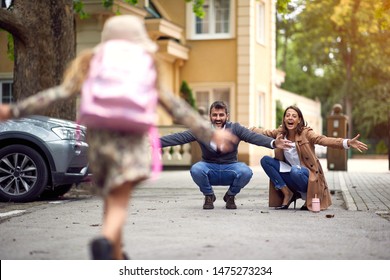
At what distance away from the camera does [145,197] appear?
567 inches

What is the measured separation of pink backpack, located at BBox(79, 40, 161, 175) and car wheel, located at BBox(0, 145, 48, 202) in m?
7.62

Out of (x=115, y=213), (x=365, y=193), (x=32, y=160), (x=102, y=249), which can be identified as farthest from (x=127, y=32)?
(x=365, y=193)

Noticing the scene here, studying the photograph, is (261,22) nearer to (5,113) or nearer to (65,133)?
(65,133)

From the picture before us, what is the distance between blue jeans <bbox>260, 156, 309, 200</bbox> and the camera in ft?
37.1

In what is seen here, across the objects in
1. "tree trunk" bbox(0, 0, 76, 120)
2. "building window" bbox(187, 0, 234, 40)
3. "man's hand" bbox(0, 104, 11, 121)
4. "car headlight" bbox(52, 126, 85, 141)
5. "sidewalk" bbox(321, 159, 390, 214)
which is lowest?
"sidewalk" bbox(321, 159, 390, 214)

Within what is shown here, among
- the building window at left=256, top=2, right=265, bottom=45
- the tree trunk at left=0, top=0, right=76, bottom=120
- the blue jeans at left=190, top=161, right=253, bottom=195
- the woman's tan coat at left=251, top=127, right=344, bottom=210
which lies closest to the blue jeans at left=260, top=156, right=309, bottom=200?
the woman's tan coat at left=251, top=127, right=344, bottom=210

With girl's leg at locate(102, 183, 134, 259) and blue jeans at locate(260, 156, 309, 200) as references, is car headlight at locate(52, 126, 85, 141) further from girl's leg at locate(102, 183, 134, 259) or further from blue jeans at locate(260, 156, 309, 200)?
girl's leg at locate(102, 183, 134, 259)

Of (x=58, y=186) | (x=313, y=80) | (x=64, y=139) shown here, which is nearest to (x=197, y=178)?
(x=64, y=139)

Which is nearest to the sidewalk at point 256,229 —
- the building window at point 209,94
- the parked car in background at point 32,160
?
the parked car in background at point 32,160

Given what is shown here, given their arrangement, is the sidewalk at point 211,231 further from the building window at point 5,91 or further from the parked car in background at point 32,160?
the building window at point 5,91

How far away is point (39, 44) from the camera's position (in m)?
15.8

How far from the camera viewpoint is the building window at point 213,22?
3069 centimetres

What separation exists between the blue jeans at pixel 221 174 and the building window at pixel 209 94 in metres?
19.1

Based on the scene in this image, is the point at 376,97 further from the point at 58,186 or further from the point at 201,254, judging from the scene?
the point at 201,254
